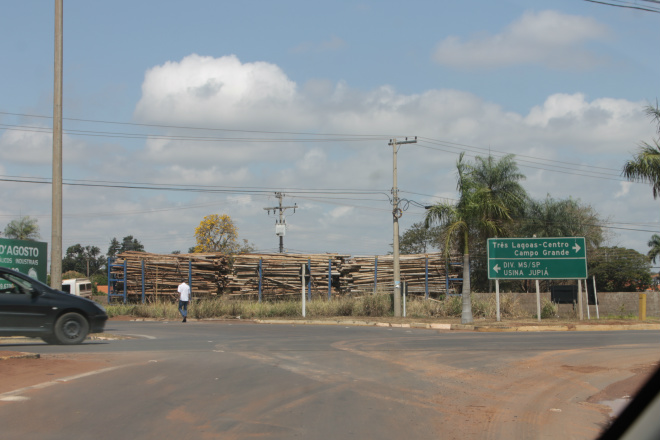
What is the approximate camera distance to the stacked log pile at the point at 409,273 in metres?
35.8

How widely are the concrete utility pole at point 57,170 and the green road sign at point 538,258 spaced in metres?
17.1

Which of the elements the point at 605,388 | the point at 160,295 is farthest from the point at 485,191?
the point at 160,295

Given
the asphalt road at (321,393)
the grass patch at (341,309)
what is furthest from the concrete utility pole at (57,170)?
the grass patch at (341,309)

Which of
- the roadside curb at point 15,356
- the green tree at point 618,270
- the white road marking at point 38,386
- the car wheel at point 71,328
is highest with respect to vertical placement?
the green tree at point 618,270

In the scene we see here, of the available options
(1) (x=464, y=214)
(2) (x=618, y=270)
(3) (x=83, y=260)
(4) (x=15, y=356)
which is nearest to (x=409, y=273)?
(1) (x=464, y=214)

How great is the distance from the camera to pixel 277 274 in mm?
36594

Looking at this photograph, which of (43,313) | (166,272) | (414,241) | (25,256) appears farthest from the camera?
(414,241)

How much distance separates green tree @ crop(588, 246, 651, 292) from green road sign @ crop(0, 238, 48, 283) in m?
32.9

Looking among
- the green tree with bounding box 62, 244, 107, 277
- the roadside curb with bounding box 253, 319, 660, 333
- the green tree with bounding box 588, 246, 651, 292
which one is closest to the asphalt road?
the roadside curb with bounding box 253, 319, 660, 333

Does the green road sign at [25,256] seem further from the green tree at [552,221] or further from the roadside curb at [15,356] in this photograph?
the green tree at [552,221]

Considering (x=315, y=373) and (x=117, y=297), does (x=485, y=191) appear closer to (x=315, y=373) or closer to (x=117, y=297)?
(x=315, y=373)

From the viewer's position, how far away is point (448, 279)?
3512cm

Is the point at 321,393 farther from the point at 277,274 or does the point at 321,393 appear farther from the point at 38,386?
the point at 277,274

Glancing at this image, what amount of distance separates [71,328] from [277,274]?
23.2 m
